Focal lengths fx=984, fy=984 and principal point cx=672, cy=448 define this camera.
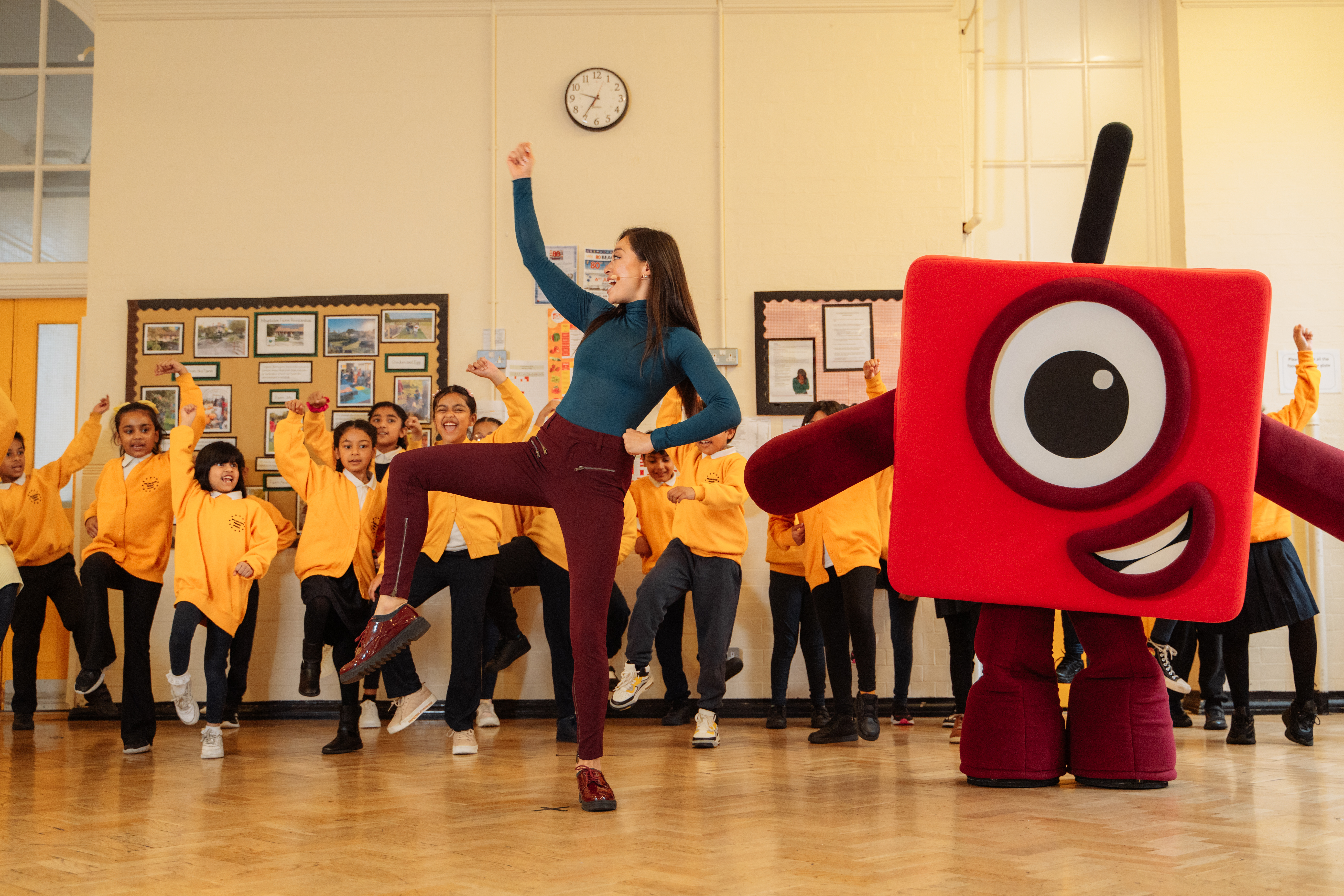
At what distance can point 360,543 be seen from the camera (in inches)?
163

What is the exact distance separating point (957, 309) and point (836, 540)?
65.1 inches

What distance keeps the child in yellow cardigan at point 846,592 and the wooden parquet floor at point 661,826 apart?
0.83ft

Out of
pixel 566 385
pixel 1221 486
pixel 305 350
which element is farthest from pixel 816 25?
pixel 1221 486

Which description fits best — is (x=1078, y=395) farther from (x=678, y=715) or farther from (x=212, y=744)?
(x=212, y=744)

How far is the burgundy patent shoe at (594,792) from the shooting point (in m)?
2.43

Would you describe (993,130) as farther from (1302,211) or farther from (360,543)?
(360,543)

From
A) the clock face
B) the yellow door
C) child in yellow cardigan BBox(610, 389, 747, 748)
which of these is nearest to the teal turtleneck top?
child in yellow cardigan BBox(610, 389, 747, 748)

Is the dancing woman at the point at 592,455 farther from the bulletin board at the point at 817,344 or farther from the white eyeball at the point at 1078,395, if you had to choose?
the bulletin board at the point at 817,344

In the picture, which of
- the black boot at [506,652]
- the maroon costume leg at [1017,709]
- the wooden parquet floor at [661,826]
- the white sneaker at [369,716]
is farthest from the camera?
the white sneaker at [369,716]

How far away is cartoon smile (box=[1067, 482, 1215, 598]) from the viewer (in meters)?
2.12

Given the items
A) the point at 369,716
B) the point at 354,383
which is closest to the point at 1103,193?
the point at 369,716

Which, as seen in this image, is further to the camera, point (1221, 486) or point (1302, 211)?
point (1302, 211)

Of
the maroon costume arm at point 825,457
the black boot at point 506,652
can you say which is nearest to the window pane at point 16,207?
the black boot at point 506,652

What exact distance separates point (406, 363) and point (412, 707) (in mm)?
2309
